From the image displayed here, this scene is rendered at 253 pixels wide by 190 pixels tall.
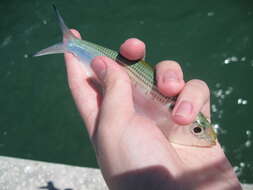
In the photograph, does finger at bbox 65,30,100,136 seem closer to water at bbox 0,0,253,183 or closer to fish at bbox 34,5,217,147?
Answer: fish at bbox 34,5,217,147

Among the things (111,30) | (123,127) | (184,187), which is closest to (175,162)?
(184,187)

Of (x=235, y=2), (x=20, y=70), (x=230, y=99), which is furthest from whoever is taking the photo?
(x=235, y=2)

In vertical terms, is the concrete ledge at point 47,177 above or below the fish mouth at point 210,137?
below

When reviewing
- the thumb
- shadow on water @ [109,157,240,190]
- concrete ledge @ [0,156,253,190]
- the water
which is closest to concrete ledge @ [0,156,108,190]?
concrete ledge @ [0,156,253,190]

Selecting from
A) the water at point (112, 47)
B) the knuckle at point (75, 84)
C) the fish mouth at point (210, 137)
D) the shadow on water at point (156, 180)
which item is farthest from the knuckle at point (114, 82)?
the water at point (112, 47)

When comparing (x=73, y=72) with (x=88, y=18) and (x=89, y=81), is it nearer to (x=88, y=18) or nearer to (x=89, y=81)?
(x=89, y=81)

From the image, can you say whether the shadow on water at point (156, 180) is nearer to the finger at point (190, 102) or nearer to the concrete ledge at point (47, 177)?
the finger at point (190, 102)
